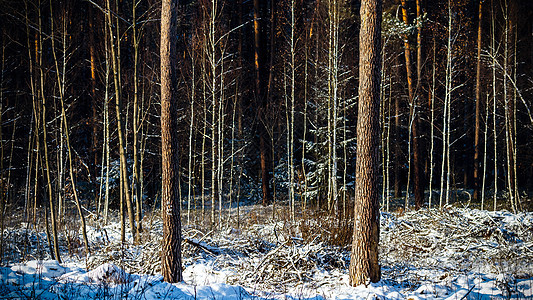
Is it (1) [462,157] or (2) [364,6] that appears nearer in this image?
(2) [364,6]

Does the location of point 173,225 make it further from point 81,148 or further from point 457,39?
point 81,148

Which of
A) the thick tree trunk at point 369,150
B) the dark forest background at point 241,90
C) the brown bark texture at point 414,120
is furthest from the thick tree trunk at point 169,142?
the brown bark texture at point 414,120

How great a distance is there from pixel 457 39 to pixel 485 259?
→ 13.0 m

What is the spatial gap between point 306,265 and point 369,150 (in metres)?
2.83

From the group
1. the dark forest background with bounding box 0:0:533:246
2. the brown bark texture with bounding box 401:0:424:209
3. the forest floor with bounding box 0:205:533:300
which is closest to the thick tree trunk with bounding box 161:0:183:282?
the forest floor with bounding box 0:205:533:300

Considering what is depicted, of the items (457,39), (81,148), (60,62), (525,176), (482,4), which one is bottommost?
(525,176)

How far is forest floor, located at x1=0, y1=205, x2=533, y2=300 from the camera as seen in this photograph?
4891 millimetres

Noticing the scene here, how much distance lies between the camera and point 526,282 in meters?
4.94

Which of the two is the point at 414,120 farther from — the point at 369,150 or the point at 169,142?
the point at 169,142

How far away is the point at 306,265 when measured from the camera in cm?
668

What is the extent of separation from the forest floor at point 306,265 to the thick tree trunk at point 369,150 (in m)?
0.66

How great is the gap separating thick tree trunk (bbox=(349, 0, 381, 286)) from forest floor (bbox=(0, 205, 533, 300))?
0.66 metres

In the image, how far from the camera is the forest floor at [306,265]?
489cm

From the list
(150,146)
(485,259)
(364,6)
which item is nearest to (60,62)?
(150,146)
